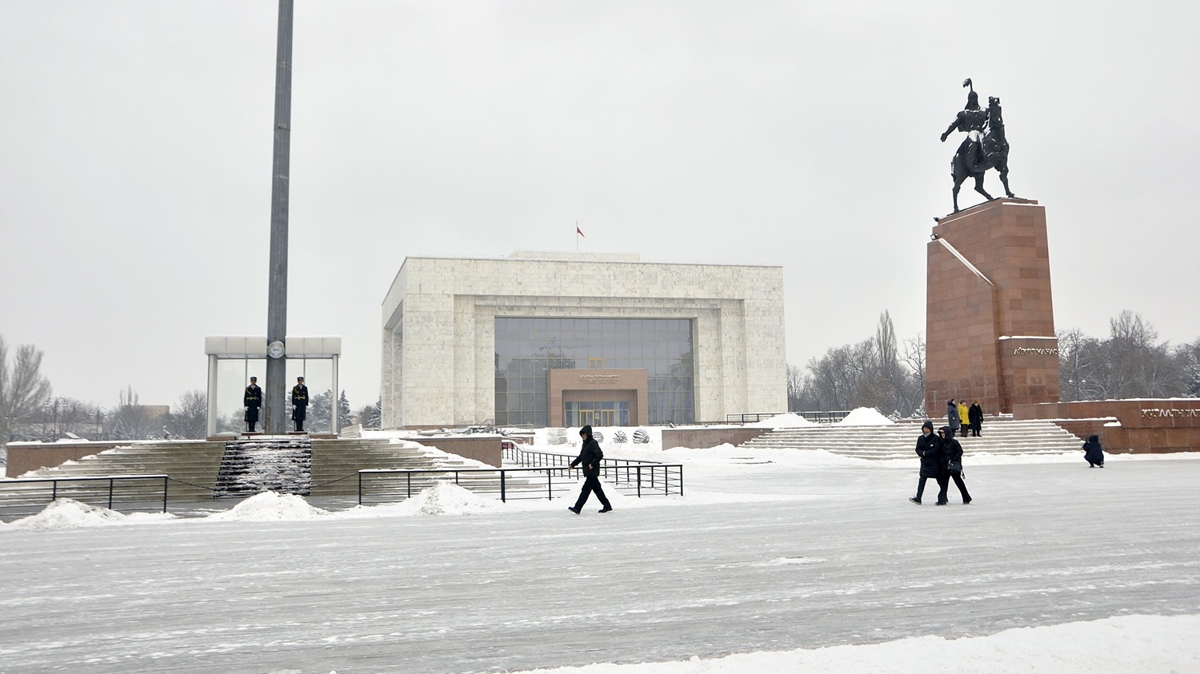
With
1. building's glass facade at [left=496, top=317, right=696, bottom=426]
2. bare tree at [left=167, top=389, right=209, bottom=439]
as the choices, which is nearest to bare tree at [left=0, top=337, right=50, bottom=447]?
bare tree at [left=167, top=389, right=209, bottom=439]

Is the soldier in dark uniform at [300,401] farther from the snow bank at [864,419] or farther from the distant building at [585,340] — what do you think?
the distant building at [585,340]

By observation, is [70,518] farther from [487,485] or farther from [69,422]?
[69,422]

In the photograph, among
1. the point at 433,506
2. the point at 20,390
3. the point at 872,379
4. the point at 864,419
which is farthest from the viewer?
the point at 872,379

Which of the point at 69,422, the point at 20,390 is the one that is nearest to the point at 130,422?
the point at 69,422

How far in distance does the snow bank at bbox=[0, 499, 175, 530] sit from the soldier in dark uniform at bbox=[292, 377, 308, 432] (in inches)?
291

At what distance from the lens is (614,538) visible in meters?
10.6

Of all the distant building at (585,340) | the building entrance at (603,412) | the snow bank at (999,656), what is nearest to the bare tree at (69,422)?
the distant building at (585,340)

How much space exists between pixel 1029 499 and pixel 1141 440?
17.6 metres

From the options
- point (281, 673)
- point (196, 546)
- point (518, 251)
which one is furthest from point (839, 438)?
point (518, 251)

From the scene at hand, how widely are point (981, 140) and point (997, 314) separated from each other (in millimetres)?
8105

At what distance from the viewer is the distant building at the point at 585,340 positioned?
65625 mm

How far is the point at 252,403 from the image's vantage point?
21.0 meters

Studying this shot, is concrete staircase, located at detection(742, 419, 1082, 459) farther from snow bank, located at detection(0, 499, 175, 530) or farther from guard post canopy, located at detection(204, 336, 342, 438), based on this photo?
snow bank, located at detection(0, 499, 175, 530)

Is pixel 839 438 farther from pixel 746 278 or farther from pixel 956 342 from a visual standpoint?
pixel 746 278
